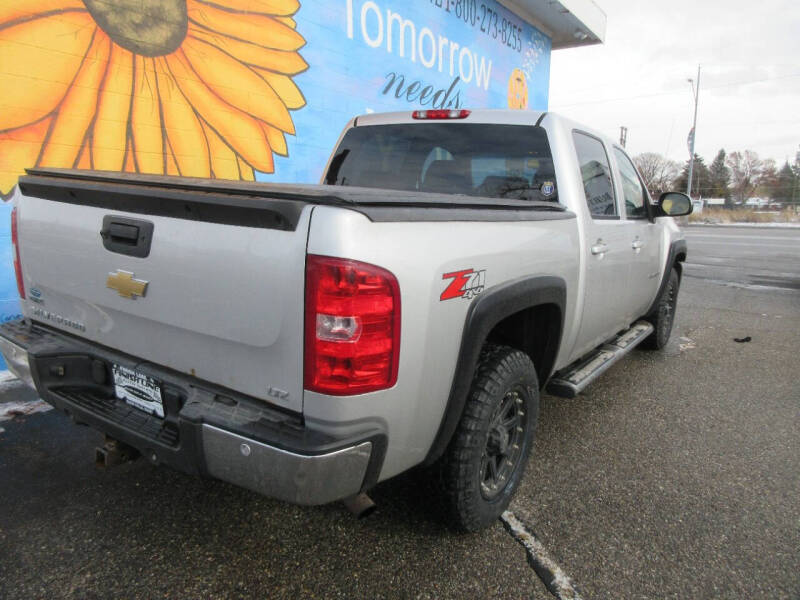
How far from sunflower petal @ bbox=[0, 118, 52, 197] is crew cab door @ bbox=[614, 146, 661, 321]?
4395 mm

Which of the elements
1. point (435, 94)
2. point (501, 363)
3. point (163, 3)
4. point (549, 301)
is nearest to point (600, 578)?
point (501, 363)

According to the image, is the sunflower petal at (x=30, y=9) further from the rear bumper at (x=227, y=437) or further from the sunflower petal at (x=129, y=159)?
the rear bumper at (x=227, y=437)

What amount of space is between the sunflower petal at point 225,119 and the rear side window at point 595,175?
3.88 meters

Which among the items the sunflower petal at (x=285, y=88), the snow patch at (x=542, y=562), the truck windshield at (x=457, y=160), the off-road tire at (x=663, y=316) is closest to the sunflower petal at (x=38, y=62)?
the sunflower petal at (x=285, y=88)

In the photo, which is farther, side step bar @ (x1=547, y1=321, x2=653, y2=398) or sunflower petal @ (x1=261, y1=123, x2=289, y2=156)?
sunflower petal @ (x1=261, y1=123, x2=289, y2=156)

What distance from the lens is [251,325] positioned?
1.61 meters

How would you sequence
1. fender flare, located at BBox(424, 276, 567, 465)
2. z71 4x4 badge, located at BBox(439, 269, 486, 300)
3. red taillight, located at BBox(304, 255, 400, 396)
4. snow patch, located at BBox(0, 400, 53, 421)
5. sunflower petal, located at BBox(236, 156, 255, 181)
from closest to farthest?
red taillight, located at BBox(304, 255, 400, 396) < z71 4x4 badge, located at BBox(439, 269, 486, 300) < fender flare, located at BBox(424, 276, 567, 465) < snow patch, located at BBox(0, 400, 53, 421) < sunflower petal, located at BBox(236, 156, 255, 181)

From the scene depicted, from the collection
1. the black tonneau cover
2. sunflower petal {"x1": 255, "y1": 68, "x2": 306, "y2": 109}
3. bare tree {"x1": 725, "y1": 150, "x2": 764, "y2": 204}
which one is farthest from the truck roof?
bare tree {"x1": 725, "y1": 150, "x2": 764, "y2": 204}

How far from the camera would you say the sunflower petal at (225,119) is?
525cm

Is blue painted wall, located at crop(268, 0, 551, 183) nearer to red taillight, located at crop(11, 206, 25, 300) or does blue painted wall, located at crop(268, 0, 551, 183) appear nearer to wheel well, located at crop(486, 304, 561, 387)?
red taillight, located at crop(11, 206, 25, 300)

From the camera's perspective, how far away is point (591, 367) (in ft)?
10.5

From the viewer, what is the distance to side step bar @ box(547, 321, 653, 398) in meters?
2.83

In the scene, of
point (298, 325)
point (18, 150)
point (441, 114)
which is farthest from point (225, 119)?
point (298, 325)

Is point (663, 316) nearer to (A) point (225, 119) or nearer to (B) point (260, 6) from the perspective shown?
(A) point (225, 119)
